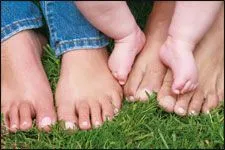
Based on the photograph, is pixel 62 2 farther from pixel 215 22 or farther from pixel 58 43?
pixel 215 22

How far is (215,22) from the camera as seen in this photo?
2.02 metres

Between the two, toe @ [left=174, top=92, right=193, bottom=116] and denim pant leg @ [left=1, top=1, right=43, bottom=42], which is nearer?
toe @ [left=174, top=92, right=193, bottom=116]

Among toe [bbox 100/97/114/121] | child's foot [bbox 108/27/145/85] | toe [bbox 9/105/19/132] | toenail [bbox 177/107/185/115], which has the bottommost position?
toe [bbox 9/105/19/132]

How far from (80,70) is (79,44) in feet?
0.30

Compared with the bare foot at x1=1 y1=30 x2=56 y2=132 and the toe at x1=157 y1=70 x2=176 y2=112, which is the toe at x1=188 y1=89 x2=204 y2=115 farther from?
the bare foot at x1=1 y1=30 x2=56 y2=132

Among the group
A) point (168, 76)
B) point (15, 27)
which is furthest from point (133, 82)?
point (15, 27)

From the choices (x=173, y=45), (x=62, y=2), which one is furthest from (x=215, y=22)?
(x=62, y=2)

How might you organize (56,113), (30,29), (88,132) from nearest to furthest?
(88,132)
(56,113)
(30,29)

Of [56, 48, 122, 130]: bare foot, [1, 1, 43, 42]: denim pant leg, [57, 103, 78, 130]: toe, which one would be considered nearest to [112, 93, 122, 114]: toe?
[56, 48, 122, 130]: bare foot

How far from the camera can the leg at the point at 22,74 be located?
6.28 feet

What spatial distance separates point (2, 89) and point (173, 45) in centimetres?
58

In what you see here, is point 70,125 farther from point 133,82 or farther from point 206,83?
point 206,83

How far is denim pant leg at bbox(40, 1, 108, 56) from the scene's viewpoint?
2.03m

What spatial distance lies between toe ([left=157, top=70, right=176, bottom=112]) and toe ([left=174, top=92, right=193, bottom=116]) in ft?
0.05
